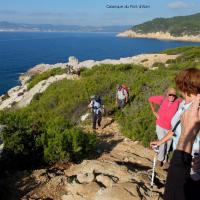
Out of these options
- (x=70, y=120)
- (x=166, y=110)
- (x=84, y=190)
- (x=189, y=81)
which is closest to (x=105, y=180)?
(x=84, y=190)

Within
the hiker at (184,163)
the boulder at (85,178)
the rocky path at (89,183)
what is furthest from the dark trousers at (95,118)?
the hiker at (184,163)

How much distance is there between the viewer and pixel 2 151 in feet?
23.6

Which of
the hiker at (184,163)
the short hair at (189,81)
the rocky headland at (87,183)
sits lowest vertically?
the rocky headland at (87,183)

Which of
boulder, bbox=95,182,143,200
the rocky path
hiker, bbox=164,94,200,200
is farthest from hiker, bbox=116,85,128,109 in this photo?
hiker, bbox=164,94,200,200

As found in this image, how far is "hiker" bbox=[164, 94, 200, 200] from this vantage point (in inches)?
134

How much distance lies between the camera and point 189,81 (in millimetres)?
3791

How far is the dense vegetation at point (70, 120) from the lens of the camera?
7.65 metres

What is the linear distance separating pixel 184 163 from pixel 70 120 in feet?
33.3

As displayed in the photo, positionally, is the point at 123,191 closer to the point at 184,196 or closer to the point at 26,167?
the point at 184,196

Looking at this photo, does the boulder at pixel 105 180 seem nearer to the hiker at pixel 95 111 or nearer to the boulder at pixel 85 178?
the boulder at pixel 85 178

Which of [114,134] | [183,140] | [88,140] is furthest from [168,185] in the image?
[114,134]

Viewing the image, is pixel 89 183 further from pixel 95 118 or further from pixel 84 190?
pixel 95 118

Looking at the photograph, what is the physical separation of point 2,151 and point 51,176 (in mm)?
1136

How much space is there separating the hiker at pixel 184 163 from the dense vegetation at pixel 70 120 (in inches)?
168
